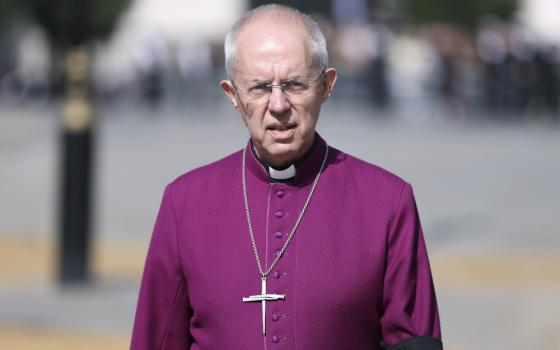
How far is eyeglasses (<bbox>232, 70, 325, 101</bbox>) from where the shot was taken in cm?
367

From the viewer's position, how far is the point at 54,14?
52.3 meters

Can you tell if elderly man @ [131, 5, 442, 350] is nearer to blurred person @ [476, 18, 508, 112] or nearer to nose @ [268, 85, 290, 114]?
nose @ [268, 85, 290, 114]

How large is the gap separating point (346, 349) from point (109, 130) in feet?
72.5

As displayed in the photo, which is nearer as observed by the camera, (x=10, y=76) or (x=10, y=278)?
(x=10, y=278)

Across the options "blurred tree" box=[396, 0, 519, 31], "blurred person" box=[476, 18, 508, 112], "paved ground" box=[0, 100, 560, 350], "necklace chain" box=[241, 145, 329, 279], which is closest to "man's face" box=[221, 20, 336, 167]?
"necklace chain" box=[241, 145, 329, 279]

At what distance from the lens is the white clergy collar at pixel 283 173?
3.83 meters

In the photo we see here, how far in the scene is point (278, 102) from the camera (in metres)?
3.65

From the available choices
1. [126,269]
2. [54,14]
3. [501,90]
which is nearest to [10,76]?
[54,14]

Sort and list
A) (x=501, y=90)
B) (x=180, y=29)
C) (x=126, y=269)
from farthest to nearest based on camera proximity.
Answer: (x=180, y=29) → (x=501, y=90) → (x=126, y=269)

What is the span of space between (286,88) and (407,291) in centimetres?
55

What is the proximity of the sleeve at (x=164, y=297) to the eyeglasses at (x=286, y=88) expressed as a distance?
1.20ft

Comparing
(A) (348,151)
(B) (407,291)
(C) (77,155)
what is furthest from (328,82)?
(A) (348,151)

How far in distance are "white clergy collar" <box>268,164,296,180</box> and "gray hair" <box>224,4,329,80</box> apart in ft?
0.83

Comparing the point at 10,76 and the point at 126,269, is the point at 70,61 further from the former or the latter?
the point at 10,76
